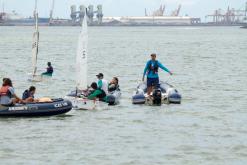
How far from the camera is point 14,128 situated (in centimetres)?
2389

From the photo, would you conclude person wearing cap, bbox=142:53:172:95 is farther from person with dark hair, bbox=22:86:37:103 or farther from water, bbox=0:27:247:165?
person with dark hair, bbox=22:86:37:103

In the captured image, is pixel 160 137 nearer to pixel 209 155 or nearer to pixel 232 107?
pixel 209 155

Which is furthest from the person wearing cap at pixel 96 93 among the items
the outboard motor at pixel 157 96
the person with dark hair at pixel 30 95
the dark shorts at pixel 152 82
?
the person with dark hair at pixel 30 95

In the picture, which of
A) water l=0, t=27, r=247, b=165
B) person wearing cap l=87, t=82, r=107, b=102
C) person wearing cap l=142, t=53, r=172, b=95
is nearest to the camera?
water l=0, t=27, r=247, b=165

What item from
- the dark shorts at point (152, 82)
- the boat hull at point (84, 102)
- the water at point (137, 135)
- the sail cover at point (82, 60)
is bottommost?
the water at point (137, 135)

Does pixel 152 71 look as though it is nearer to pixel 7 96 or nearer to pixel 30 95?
pixel 30 95

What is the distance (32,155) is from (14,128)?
4276 millimetres

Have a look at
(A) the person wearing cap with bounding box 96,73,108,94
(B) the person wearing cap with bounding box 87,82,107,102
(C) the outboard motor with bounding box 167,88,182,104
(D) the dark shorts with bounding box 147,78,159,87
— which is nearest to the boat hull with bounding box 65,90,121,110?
(B) the person wearing cap with bounding box 87,82,107,102

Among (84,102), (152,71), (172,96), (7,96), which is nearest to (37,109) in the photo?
(7,96)

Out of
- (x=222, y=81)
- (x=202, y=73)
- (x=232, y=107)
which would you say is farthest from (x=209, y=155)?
(x=202, y=73)

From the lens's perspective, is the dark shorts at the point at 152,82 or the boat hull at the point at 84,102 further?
the dark shorts at the point at 152,82

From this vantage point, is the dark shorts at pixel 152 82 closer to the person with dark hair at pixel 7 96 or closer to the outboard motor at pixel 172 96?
the outboard motor at pixel 172 96

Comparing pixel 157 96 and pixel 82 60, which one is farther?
pixel 82 60

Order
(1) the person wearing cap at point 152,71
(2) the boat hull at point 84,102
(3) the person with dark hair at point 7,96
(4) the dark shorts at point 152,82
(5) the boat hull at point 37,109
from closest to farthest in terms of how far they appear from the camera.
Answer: (3) the person with dark hair at point 7,96 < (5) the boat hull at point 37,109 < (2) the boat hull at point 84,102 < (1) the person wearing cap at point 152,71 < (4) the dark shorts at point 152,82
